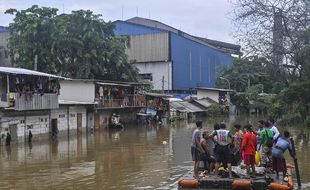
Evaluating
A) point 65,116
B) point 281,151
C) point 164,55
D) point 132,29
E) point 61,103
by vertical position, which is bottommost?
point 281,151

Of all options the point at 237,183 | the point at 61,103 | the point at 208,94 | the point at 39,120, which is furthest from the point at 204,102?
the point at 237,183

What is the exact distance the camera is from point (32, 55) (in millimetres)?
47656

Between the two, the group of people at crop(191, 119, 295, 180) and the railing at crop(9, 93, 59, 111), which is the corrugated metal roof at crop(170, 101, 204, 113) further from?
the group of people at crop(191, 119, 295, 180)

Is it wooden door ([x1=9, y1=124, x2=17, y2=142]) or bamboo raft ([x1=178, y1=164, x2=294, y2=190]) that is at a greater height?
wooden door ([x1=9, y1=124, x2=17, y2=142])

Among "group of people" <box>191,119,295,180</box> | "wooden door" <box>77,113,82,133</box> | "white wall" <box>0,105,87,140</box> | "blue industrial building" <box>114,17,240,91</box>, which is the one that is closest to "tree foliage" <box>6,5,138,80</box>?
"wooden door" <box>77,113,82,133</box>

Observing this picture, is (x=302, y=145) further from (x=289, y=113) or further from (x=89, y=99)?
(x=89, y=99)

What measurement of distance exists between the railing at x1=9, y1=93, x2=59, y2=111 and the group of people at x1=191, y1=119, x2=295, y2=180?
1863cm

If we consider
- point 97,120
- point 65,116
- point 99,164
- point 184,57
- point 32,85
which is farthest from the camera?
point 184,57

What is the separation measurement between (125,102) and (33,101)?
17.5m

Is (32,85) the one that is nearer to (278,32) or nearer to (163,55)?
(278,32)

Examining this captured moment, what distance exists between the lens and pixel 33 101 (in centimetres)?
3256

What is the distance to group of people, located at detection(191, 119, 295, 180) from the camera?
14141 millimetres

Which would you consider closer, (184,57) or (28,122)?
(28,122)

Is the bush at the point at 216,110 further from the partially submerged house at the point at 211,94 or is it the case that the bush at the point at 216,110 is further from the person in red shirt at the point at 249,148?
the person in red shirt at the point at 249,148
